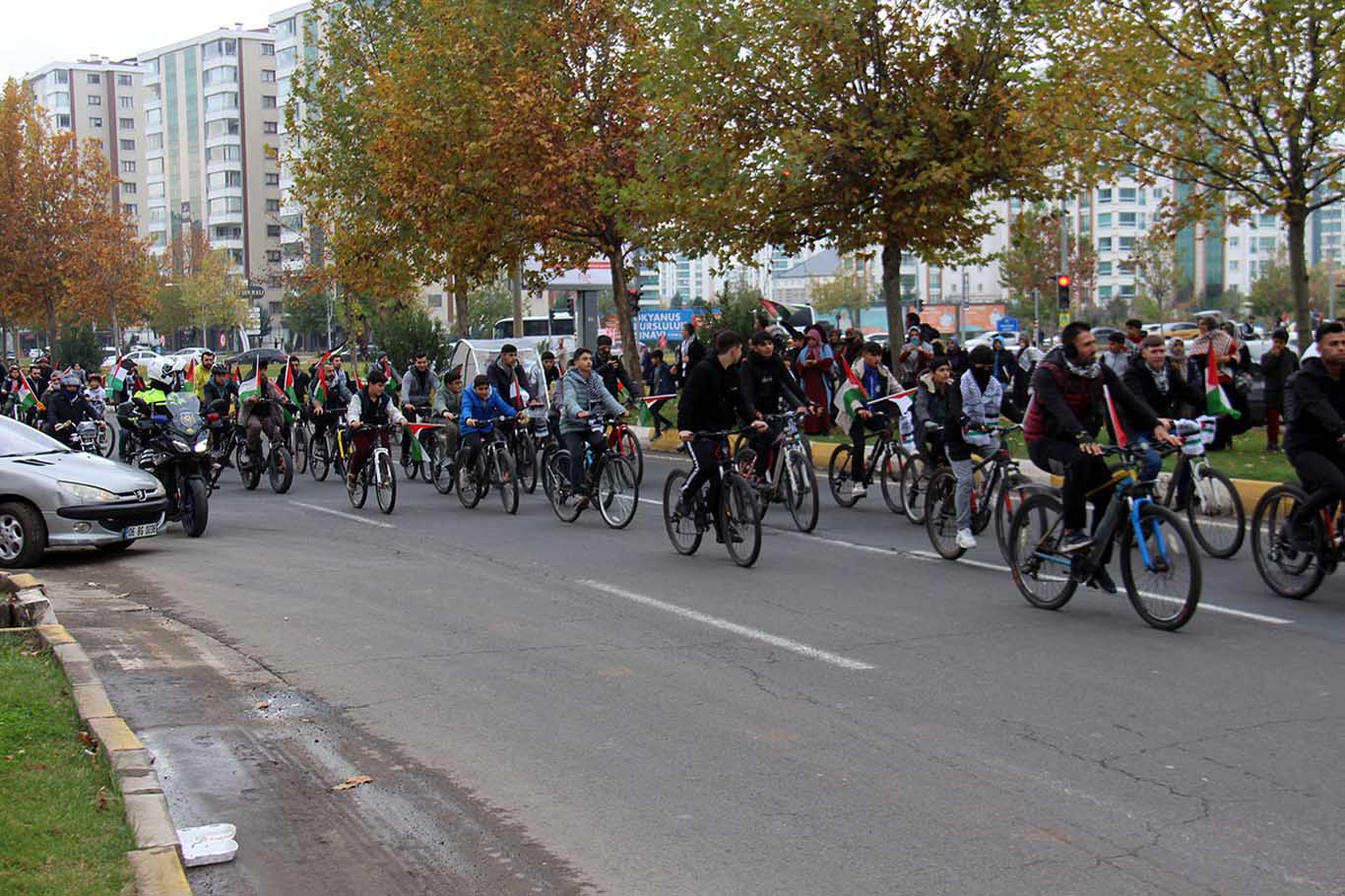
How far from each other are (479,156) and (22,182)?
1304 inches

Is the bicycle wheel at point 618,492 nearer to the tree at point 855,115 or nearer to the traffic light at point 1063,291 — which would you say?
the tree at point 855,115

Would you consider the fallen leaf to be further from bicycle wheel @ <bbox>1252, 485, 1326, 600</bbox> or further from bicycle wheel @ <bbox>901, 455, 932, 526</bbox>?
bicycle wheel @ <bbox>901, 455, 932, 526</bbox>

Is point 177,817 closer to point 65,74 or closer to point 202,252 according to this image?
point 202,252

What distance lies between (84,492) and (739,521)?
579 centimetres

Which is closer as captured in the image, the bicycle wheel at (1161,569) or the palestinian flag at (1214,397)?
the bicycle wheel at (1161,569)

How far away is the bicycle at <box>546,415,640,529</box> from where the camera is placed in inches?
590

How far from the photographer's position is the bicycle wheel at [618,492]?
14953 millimetres

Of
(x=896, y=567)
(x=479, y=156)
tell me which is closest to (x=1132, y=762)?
(x=896, y=567)

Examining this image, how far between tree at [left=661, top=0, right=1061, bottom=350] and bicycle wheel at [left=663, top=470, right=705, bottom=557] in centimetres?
1095

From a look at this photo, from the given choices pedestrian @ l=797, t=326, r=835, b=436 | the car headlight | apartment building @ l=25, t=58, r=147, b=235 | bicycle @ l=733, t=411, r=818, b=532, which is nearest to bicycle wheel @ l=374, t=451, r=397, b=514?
the car headlight

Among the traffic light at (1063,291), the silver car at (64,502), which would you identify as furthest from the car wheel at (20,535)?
the traffic light at (1063,291)

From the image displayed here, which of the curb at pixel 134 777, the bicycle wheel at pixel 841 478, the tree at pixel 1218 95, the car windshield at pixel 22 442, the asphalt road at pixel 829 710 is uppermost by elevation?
the tree at pixel 1218 95

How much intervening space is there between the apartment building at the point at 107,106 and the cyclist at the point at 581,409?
129m

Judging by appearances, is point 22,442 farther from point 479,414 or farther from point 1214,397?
point 1214,397
